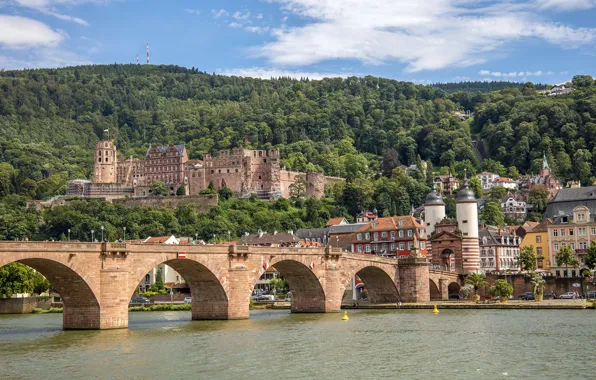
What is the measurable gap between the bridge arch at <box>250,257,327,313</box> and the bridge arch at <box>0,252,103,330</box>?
2054 centimetres

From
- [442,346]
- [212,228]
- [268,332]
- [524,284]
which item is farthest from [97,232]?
[442,346]

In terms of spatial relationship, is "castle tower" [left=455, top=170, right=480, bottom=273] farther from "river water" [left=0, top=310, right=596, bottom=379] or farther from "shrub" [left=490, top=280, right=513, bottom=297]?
"river water" [left=0, top=310, right=596, bottom=379]

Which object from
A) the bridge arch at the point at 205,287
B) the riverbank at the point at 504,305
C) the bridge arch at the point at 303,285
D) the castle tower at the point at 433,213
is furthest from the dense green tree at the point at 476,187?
the bridge arch at the point at 205,287

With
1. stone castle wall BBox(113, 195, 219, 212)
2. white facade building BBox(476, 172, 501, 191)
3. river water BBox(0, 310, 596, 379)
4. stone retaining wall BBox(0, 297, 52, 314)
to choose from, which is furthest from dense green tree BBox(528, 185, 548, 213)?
stone retaining wall BBox(0, 297, 52, 314)

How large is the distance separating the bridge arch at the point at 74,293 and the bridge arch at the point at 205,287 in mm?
7315

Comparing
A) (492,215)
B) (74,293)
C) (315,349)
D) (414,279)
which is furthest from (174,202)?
(315,349)

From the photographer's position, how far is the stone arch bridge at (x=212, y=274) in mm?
58344

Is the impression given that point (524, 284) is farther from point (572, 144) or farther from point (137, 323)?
point (572, 144)

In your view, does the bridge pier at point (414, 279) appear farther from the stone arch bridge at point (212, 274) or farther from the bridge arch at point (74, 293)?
the bridge arch at point (74, 293)

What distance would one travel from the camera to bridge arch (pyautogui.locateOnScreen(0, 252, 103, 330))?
57794 mm

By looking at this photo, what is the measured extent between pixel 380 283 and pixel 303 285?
44.0 ft

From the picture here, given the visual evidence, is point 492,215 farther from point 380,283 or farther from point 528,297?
point 380,283

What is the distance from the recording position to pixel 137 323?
74.0m

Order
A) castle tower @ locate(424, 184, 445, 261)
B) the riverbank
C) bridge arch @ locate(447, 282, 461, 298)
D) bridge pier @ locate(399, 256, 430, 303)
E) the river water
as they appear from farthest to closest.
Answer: castle tower @ locate(424, 184, 445, 261) → bridge arch @ locate(447, 282, 461, 298) → bridge pier @ locate(399, 256, 430, 303) → the riverbank → the river water
